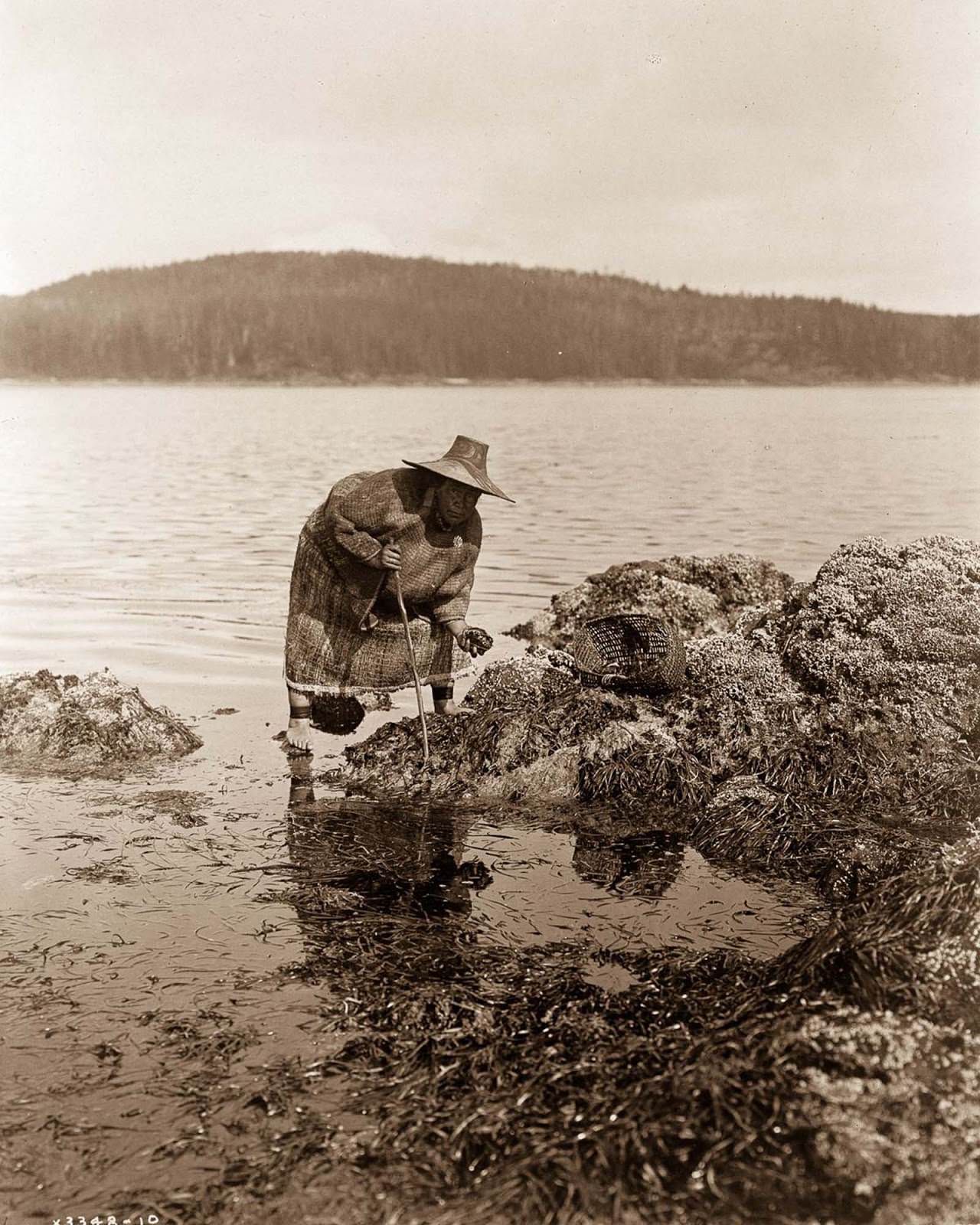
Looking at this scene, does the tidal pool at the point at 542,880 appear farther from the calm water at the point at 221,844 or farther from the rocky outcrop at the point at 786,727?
the rocky outcrop at the point at 786,727

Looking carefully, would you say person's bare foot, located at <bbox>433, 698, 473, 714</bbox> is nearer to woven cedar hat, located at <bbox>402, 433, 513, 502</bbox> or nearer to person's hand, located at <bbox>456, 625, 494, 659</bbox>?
person's hand, located at <bbox>456, 625, 494, 659</bbox>

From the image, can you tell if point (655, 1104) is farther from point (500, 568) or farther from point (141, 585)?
point (500, 568)

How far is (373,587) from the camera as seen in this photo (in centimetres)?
692

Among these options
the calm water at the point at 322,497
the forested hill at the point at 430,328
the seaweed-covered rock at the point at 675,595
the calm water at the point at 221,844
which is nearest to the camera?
the calm water at the point at 221,844

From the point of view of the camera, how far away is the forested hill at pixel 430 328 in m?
57.8

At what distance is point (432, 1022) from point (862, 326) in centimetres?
6165

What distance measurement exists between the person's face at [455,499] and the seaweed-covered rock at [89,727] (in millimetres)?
2248

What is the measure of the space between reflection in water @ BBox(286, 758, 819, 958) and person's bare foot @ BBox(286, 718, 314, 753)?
0.98 m

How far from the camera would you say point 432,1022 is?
12.1 ft

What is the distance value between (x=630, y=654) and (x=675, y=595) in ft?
9.96

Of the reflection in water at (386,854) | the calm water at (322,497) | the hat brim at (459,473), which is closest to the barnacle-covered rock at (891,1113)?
the reflection in water at (386,854)

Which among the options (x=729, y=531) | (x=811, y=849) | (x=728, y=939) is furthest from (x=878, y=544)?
(x=729, y=531)

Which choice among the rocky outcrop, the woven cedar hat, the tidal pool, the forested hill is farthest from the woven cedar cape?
the forested hill

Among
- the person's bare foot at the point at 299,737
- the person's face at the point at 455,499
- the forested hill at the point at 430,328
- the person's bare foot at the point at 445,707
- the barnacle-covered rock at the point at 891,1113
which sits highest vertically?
the forested hill at the point at 430,328
